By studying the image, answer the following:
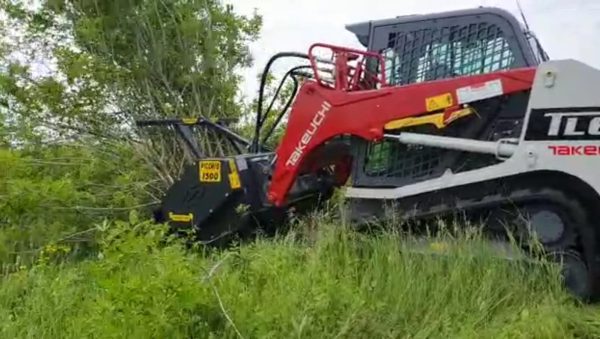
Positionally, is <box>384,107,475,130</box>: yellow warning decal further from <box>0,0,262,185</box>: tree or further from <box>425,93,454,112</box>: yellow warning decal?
<box>0,0,262,185</box>: tree

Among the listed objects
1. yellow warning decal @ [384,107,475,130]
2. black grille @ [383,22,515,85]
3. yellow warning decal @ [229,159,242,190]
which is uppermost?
black grille @ [383,22,515,85]

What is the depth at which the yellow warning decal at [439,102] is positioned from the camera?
464 cm

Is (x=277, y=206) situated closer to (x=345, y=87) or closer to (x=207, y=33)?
(x=345, y=87)

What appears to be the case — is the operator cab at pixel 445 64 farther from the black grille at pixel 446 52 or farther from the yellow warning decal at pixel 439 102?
the yellow warning decal at pixel 439 102

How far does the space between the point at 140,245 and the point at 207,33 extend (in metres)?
4.03

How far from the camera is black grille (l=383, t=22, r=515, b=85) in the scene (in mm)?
4840

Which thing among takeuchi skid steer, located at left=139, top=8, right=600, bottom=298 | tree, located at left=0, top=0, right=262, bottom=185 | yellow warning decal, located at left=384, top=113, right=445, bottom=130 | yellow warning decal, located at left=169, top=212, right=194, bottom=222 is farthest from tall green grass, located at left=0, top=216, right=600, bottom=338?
tree, located at left=0, top=0, right=262, bottom=185

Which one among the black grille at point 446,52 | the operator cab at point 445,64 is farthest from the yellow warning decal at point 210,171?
the black grille at point 446,52

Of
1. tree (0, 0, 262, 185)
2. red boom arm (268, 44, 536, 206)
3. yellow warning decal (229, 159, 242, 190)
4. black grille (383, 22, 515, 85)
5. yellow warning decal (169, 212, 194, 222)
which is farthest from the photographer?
tree (0, 0, 262, 185)

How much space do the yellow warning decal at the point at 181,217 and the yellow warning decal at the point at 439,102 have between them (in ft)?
6.77

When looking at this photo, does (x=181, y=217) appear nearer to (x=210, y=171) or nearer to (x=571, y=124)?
(x=210, y=171)

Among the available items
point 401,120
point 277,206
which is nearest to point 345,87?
point 401,120

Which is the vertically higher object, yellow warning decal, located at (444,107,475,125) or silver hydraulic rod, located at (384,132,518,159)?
yellow warning decal, located at (444,107,475,125)

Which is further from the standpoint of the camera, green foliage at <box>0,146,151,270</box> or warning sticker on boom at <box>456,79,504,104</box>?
green foliage at <box>0,146,151,270</box>
